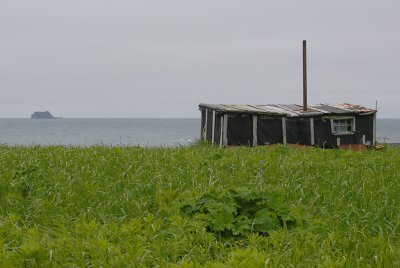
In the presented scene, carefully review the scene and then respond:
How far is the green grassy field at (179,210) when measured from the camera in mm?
4660

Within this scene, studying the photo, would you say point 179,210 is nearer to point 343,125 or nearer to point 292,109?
point 292,109

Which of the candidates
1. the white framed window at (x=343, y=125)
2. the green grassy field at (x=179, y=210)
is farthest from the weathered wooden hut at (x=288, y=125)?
the green grassy field at (x=179, y=210)

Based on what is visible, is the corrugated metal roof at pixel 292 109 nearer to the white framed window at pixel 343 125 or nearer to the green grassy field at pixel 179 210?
the white framed window at pixel 343 125

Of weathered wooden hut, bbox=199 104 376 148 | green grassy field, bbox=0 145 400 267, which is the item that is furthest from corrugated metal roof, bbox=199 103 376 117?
green grassy field, bbox=0 145 400 267

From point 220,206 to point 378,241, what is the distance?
188 centimetres

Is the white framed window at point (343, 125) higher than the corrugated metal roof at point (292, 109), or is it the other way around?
the corrugated metal roof at point (292, 109)

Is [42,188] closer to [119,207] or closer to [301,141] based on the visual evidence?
[119,207]

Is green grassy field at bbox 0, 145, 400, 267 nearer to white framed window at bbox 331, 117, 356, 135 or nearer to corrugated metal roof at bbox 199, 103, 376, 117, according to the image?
corrugated metal roof at bbox 199, 103, 376, 117

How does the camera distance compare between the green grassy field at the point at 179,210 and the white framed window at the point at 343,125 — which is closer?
the green grassy field at the point at 179,210

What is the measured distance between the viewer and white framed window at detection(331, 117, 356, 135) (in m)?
26.4

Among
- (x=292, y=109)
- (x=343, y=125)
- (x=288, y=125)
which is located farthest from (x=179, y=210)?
(x=343, y=125)

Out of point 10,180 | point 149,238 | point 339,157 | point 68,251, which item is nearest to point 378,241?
point 149,238

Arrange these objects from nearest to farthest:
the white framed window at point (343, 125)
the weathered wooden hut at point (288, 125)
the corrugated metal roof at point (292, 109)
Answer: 1. the weathered wooden hut at point (288, 125)
2. the corrugated metal roof at point (292, 109)
3. the white framed window at point (343, 125)

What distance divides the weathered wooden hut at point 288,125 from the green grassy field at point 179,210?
39.3 feet
